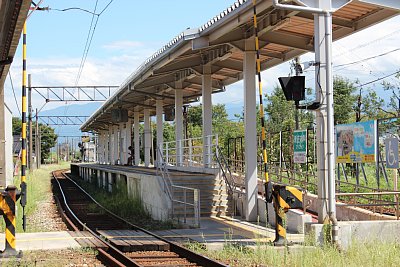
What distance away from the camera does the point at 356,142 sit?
1850cm

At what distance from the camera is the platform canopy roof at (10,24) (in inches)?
500

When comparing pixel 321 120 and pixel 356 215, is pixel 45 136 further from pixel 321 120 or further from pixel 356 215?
pixel 321 120

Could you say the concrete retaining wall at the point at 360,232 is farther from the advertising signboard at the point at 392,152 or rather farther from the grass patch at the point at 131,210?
the grass patch at the point at 131,210

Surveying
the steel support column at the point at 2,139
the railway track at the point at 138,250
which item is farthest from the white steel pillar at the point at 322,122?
the steel support column at the point at 2,139

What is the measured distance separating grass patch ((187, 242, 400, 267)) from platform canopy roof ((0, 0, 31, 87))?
5.92 m

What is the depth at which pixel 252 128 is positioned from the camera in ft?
63.3

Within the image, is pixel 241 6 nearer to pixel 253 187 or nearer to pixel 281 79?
pixel 281 79

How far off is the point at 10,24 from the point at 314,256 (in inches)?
316

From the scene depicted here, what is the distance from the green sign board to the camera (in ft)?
64.2

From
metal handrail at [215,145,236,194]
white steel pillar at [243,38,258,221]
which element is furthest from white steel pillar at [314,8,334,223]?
metal handrail at [215,145,236,194]

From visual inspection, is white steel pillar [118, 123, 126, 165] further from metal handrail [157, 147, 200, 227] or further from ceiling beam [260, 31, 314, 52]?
ceiling beam [260, 31, 314, 52]

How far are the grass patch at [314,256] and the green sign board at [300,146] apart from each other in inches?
288

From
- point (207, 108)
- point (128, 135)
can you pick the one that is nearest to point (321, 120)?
point (207, 108)

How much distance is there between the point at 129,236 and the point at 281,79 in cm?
576
